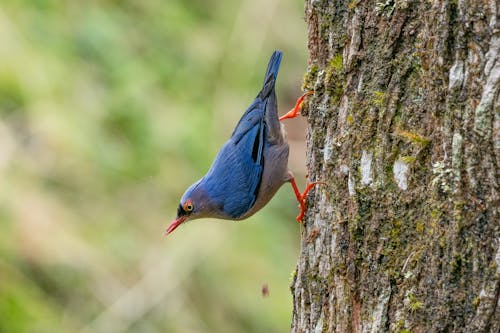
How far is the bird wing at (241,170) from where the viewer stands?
201 inches

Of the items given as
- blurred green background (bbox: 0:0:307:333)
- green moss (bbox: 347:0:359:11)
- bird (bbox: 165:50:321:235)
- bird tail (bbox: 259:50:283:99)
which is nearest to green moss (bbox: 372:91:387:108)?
green moss (bbox: 347:0:359:11)

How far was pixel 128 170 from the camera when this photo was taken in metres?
8.09

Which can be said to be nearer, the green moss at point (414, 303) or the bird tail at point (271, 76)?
the green moss at point (414, 303)

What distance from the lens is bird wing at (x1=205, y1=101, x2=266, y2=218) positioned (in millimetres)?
5113

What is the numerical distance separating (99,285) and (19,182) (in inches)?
50.1

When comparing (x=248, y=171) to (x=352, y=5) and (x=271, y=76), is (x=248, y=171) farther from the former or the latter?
(x=352, y=5)

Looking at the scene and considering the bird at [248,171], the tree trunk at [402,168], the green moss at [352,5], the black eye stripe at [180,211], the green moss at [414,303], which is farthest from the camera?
the black eye stripe at [180,211]

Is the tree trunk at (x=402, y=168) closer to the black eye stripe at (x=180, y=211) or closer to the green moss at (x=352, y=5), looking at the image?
the green moss at (x=352, y=5)

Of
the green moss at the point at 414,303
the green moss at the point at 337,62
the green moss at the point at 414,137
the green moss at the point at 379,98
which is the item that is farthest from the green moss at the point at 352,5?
the green moss at the point at 414,303

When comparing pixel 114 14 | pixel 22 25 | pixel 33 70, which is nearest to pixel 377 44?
pixel 33 70

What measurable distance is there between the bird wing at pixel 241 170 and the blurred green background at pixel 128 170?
7.40ft

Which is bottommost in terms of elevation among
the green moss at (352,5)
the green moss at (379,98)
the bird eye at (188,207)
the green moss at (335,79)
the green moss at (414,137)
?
the green moss at (414,137)

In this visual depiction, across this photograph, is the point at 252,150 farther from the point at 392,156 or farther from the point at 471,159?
the point at 471,159

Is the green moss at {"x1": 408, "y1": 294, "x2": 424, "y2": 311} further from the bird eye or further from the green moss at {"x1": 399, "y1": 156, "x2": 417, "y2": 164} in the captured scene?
the bird eye
